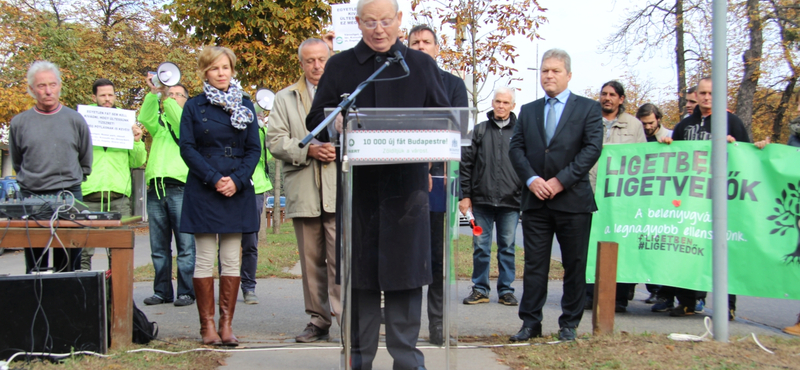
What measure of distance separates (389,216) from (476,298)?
3530 mm

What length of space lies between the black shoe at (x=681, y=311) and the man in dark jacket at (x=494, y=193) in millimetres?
1457

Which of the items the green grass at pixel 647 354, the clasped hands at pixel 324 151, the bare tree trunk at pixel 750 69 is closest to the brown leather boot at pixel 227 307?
the clasped hands at pixel 324 151

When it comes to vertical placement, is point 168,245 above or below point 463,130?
below

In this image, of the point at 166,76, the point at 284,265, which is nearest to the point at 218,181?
the point at 166,76

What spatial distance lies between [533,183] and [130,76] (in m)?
24.6

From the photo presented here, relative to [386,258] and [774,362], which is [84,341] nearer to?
[386,258]

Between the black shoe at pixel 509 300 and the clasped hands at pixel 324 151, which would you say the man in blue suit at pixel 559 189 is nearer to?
the clasped hands at pixel 324 151

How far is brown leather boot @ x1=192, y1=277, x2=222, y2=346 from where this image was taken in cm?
453

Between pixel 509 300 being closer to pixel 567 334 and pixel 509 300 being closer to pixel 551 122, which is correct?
pixel 567 334

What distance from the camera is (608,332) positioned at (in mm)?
4668

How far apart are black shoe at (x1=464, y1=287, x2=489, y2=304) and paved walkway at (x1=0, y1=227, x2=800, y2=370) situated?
95mm

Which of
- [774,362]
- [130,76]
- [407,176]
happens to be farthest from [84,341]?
[130,76]

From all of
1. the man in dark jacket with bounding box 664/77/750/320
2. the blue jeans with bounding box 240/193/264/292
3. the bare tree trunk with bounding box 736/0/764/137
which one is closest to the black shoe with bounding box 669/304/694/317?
the man in dark jacket with bounding box 664/77/750/320

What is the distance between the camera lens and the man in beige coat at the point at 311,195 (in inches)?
194
